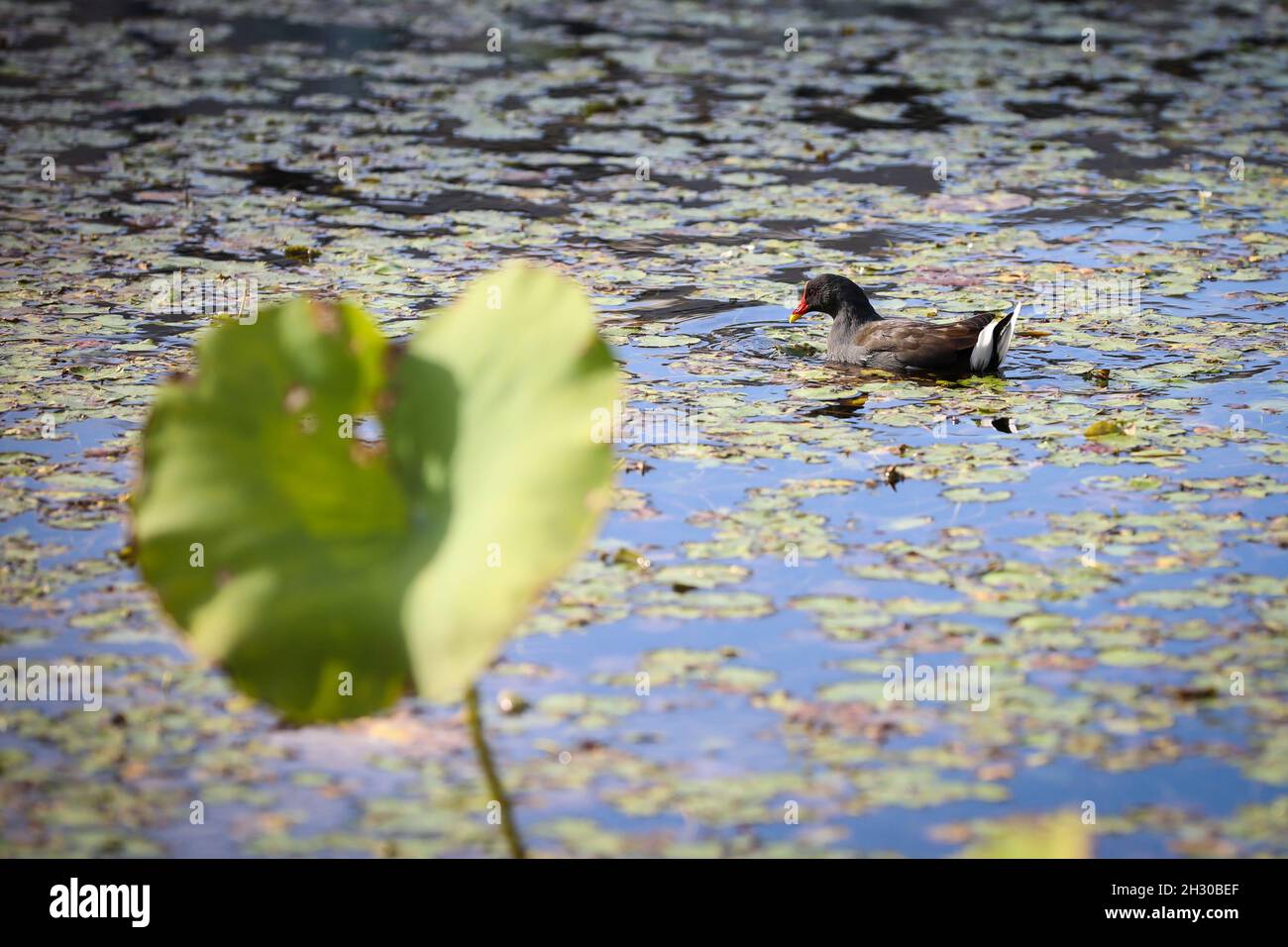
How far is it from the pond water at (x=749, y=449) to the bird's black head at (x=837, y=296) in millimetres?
310

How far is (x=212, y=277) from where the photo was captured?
8.70 meters

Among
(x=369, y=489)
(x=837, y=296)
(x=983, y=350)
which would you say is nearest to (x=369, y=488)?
(x=369, y=489)

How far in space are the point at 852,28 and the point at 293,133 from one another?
6.96 metres

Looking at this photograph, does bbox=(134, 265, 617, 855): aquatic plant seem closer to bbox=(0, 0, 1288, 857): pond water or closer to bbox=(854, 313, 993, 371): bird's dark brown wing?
bbox=(0, 0, 1288, 857): pond water

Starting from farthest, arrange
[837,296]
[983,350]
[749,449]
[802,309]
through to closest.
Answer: [802,309] → [837,296] → [983,350] → [749,449]

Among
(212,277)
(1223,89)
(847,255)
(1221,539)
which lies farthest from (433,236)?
(1223,89)

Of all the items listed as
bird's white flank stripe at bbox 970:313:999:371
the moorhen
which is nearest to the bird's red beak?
the moorhen

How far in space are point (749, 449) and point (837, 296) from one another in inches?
62.9

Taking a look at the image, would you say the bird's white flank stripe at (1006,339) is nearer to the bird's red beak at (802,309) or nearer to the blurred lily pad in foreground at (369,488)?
the bird's red beak at (802,309)

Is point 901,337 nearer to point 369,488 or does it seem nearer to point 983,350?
point 983,350

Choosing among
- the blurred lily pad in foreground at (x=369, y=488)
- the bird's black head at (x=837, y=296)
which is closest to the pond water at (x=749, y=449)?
the bird's black head at (x=837, y=296)

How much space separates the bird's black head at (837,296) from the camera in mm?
7625

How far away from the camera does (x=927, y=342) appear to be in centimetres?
732
